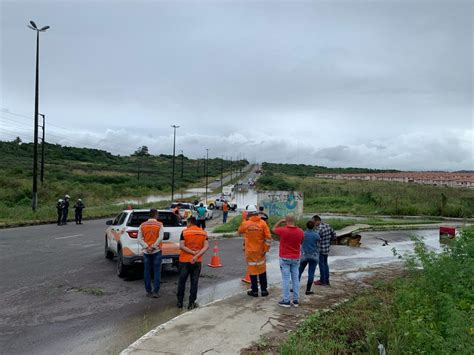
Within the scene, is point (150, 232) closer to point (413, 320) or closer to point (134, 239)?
point (134, 239)

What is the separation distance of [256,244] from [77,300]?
3644 millimetres

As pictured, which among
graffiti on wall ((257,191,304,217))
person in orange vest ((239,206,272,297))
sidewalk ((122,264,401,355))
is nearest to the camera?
sidewalk ((122,264,401,355))

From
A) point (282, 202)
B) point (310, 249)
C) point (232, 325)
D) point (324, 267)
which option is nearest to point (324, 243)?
point (324, 267)

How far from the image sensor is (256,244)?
801cm

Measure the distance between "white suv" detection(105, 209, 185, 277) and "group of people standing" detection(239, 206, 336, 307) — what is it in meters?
2.90

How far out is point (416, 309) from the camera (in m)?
5.81

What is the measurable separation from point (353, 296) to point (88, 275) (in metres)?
6.31

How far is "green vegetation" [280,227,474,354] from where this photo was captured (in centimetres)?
441

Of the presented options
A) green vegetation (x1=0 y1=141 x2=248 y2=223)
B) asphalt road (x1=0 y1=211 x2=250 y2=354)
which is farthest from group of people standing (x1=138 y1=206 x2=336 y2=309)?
green vegetation (x1=0 y1=141 x2=248 y2=223)

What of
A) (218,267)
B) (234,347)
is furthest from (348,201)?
(234,347)

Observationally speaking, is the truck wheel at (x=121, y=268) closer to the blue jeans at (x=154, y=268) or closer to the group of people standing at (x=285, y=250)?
the blue jeans at (x=154, y=268)

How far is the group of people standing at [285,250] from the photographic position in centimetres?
763

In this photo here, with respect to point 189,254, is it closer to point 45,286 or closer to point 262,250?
point 262,250

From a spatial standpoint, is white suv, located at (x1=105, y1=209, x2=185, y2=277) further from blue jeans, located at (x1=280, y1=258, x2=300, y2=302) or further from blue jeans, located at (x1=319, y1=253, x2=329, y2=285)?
blue jeans, located at (x1=280, y1=258, x2=300, y2=302)
